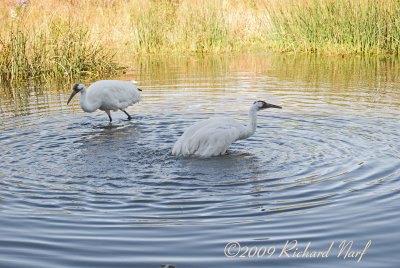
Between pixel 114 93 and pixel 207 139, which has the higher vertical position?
pixel 114 93

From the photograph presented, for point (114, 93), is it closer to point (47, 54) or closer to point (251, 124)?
point (251, 124)

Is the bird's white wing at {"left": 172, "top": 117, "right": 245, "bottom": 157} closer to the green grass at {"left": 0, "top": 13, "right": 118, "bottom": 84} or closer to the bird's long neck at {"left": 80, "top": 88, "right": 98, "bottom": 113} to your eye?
the bird's long neck at {"left": 80, "top": 88, "right": 98, "bottom": 113}

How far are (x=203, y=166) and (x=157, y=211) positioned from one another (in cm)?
195

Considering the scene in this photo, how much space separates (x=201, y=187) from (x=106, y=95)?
216 inches

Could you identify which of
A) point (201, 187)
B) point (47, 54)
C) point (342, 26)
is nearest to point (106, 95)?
point (201, 187)

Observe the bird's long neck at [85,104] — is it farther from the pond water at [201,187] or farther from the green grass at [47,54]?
the green grass at [47,54]

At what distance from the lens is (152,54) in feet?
79.7

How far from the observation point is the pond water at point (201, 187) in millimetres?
4582

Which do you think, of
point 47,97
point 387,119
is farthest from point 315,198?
point 47,97

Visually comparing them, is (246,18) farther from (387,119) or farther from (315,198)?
(315,198)

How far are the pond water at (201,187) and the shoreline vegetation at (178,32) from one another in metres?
3.78

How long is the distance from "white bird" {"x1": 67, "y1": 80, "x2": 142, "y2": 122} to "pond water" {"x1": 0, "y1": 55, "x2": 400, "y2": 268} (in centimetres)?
41

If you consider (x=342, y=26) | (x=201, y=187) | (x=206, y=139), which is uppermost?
(x=342, y=26)

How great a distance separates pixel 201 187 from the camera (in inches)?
248
